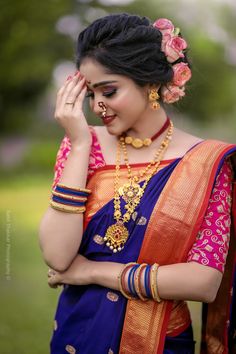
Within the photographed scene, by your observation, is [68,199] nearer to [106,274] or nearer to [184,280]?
[106,274]

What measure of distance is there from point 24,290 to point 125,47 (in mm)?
3416

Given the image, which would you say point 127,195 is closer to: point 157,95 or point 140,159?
point 140,159

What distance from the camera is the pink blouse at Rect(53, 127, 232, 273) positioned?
7.38ft

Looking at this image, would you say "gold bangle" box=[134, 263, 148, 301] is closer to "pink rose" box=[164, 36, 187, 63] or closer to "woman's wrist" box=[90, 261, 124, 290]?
"woman's wrist" box=[90, 261, 124, 290]

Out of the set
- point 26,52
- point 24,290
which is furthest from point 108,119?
point 26,52

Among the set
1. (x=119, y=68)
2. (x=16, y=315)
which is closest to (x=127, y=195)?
(x=119, y=68)

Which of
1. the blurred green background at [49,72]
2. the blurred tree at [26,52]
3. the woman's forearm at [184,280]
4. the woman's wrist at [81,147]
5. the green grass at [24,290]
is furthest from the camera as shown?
the blurred tree at [26,52]

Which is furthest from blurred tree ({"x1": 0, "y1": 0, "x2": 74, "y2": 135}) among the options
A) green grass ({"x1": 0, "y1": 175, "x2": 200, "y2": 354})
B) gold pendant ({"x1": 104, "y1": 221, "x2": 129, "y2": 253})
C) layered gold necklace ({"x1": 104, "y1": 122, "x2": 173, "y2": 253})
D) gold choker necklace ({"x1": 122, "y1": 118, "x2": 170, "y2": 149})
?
gold pendant ({"x1": 104, "y1": 221, "x2": 129, "y2": 253})

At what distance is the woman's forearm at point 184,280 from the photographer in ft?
7.24

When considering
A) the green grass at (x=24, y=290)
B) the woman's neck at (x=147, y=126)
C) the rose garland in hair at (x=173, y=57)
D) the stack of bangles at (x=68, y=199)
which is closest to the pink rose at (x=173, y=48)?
the rose garland in hair at (x=173, y=57)

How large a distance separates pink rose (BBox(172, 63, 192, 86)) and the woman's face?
14 cm

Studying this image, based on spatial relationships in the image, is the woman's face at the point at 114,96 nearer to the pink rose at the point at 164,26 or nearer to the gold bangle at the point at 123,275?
the pink rose at the point at 164,26

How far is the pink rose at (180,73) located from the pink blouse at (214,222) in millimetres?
362

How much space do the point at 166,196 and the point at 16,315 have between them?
8.97 ft
